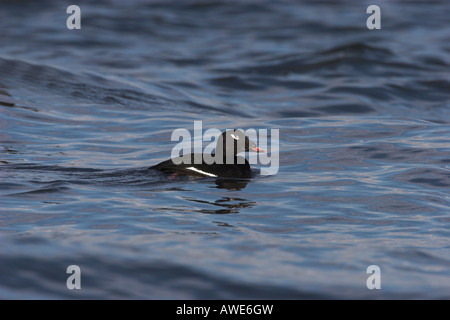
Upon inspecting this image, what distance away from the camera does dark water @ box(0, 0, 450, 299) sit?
6398 mm

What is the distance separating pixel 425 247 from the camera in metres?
7.02

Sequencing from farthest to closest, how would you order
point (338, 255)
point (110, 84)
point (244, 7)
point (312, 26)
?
1. point (244, 7)
2. point (312, 26)
3. point (110, 84)
4. point (338, 255)

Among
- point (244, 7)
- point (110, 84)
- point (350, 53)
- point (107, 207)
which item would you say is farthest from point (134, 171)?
point (244, 7)

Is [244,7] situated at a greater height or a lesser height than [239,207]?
A: greater

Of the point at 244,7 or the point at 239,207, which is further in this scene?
the point at 244,7

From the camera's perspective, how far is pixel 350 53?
19594mm

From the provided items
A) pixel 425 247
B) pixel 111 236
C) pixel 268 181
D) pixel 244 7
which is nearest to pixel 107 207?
pixel 111 236

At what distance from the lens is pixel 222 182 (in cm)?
912

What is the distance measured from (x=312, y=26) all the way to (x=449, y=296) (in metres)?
17.7

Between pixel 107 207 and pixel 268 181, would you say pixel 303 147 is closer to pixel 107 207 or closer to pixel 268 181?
pixel 268 181

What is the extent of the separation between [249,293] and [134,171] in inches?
145

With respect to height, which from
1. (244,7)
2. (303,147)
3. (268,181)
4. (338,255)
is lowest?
(338,255)

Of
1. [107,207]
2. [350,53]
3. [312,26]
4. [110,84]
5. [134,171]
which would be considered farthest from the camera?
[312,26]

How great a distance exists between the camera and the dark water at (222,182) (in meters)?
6.40
